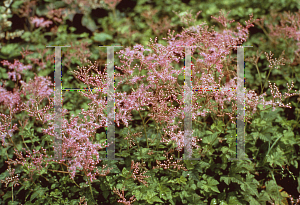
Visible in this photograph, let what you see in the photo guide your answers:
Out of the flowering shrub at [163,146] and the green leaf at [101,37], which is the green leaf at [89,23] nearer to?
the green leaf at [101,37]

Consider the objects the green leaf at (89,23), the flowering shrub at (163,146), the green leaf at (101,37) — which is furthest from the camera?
the green leaf at (89,23)

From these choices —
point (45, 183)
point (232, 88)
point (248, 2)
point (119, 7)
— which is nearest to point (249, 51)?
point (248, 2)

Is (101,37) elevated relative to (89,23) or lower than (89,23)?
lower

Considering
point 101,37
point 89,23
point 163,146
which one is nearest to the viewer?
point 163,146

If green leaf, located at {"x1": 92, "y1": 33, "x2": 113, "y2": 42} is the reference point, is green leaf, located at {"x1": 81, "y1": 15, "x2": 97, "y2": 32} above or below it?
above

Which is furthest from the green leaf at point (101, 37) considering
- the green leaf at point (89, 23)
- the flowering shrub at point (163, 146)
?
the flowering shrub at point (163, 146)

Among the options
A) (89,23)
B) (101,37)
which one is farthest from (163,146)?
(89,23)

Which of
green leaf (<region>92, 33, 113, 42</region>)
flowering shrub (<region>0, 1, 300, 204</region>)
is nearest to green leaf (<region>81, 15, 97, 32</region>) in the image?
green leaf (<region>92, 33, 113, 42</region>)

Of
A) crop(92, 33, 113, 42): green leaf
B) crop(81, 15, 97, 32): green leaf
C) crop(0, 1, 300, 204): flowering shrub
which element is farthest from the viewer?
crop(81, 15, 97, 32): green leaf

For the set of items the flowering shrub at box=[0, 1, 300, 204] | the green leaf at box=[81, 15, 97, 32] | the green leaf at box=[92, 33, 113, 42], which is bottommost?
the flowering shrub at box=[0, 1, 300, 204]

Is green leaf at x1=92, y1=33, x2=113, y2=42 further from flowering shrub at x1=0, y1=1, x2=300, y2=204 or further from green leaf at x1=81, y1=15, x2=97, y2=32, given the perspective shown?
flowering shrub at x1=0, y1=1, x2=300, y2=204

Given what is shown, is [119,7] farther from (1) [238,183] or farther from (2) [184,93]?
(1) [238,183]

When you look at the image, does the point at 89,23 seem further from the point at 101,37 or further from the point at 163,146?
the point at 163,146

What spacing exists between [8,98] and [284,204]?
11.1 feet
